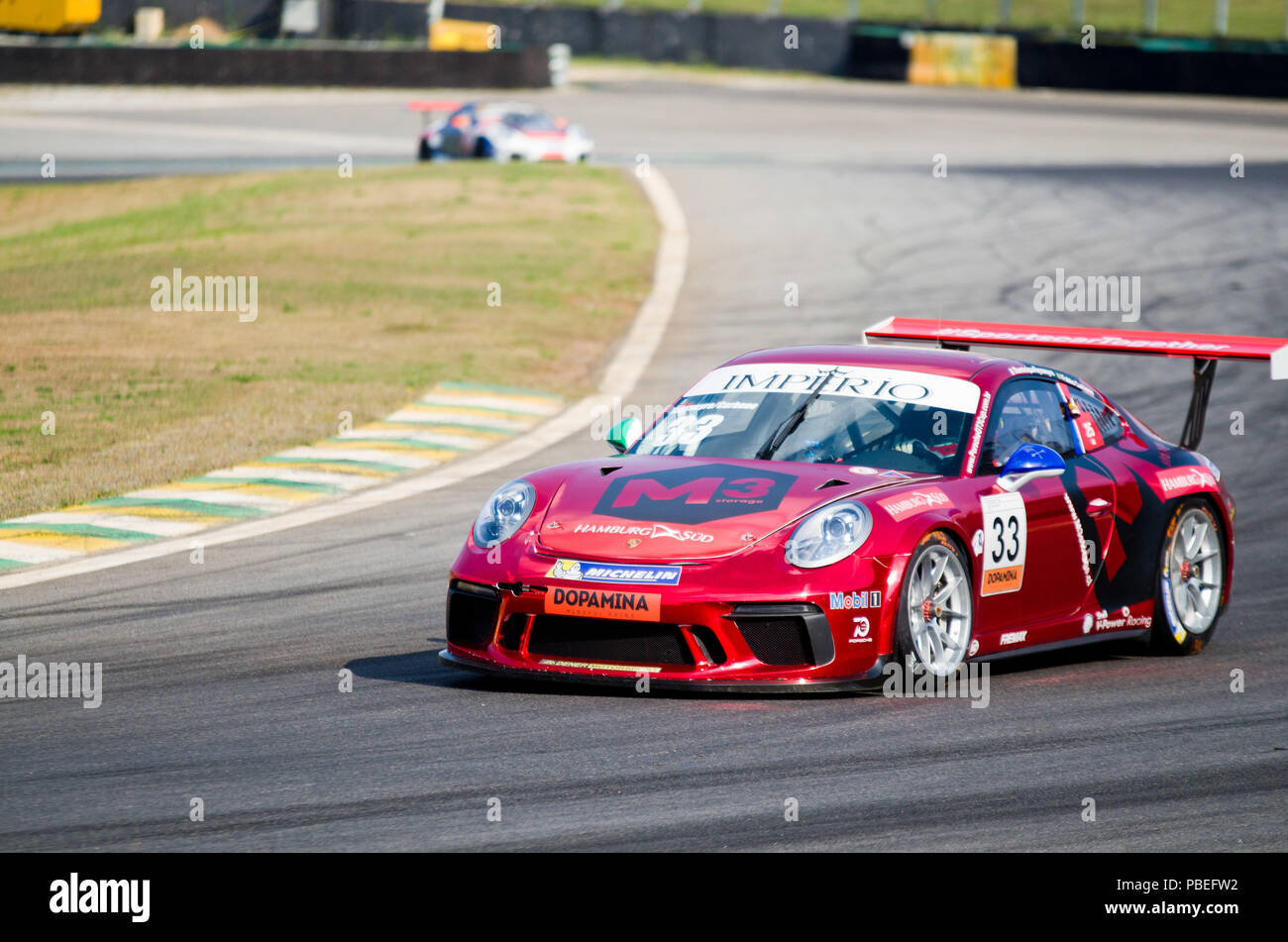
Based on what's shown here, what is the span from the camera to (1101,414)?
9.26 meters

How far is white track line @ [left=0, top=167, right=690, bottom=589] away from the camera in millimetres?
10406

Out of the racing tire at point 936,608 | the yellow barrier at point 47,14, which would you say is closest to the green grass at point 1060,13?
the yellow barrier at point 47,14

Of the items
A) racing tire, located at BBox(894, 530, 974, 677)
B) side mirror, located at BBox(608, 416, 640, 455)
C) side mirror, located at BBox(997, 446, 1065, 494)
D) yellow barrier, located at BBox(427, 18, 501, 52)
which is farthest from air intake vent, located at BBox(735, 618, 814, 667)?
yellow barrier, located at BBox(427, 18, 501, 52)

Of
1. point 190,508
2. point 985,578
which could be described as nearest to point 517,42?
point 190,508

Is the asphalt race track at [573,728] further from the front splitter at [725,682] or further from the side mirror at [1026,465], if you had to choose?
the side mirror at [1026,465]

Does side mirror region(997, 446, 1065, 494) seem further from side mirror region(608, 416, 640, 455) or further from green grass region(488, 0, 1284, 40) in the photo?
green grass region(488, 0, 1284, 40)

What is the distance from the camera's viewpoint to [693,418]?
338 inches

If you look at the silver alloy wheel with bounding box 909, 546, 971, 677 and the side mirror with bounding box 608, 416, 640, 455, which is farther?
the side mirror with bounding box 608, 416, 640, 455

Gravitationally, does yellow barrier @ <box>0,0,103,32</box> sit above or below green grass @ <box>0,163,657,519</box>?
above

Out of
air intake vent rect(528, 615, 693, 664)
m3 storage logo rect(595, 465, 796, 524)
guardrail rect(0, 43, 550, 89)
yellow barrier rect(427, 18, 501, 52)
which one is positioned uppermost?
yellow barrier rect(427, 18, 501, 52)

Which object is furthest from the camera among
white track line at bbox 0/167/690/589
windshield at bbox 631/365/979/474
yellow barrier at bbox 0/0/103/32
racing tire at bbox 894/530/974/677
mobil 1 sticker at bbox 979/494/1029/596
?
yellow barrier at bbox 0/0/103/32

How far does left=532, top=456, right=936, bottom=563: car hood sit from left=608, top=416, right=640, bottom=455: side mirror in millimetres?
371
